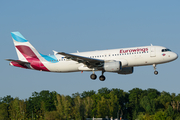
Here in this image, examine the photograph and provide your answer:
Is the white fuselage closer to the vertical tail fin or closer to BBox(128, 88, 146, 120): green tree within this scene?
the vertical tail fin

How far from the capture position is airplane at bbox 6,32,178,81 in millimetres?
51375

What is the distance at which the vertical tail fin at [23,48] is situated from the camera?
57250 millimetres

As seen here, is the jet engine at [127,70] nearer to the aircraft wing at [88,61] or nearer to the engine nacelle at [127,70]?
the engine nacelle at [127,70]

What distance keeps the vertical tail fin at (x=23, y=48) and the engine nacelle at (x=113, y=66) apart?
12431mm

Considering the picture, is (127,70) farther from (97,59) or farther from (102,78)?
(97,59)

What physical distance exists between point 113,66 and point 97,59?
9.27 feet

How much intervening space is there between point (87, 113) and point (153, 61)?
2212 centimetres

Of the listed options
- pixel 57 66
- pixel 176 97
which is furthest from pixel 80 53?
pixel 176 97

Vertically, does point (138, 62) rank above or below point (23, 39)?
below

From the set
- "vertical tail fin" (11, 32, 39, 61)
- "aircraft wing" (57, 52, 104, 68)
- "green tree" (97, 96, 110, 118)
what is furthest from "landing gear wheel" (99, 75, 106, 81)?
"green tree" (97, 96, 110, 118)

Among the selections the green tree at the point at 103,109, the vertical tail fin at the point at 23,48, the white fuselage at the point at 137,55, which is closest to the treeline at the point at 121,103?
the green tree at the point at 103,109

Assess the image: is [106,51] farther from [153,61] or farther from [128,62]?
[153,61]

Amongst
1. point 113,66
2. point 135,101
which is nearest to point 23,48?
point 113,66

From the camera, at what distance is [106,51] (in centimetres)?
5334
